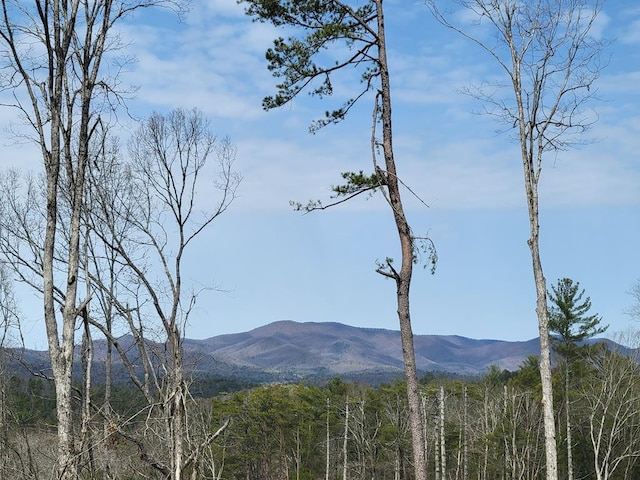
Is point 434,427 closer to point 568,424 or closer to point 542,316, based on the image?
point 568,424

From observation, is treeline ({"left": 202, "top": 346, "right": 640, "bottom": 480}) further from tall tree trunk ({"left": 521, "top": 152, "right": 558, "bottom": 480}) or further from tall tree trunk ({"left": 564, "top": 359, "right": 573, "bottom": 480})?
tall tree trunk ({"left": 521, "top": 152, "right": 558, "bottom": 480})

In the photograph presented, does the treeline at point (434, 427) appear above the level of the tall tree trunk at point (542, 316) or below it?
below

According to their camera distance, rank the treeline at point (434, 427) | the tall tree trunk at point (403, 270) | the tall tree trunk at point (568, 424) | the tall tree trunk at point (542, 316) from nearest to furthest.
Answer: the tall tree trunk at point (403, 270)
the tall tree trunk at point (542, 316)
the tall tree trunk at point (568, 424)
the treeline at point (434, 427)

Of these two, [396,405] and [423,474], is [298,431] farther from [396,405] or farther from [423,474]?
[423,474]

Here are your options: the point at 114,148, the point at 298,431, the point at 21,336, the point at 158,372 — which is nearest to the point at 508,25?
the point at 114,148

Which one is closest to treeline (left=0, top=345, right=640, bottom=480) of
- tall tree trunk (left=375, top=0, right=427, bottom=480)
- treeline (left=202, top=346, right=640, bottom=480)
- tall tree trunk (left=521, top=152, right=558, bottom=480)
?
treeline (left=202, top=346, right=640, bottom=480)

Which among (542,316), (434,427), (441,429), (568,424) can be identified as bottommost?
(434,427)

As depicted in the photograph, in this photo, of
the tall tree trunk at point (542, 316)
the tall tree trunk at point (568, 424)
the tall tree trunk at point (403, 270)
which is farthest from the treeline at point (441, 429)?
the tall tree trunk at point (403, 270)

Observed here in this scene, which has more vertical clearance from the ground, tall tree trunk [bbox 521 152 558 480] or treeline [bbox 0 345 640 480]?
tall tree trunk [bbox 521 152 558 480]

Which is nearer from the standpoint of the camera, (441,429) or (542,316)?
(542,316)

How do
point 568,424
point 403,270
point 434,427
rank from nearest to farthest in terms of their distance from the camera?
point 403,270, point 568,424, point 434,427

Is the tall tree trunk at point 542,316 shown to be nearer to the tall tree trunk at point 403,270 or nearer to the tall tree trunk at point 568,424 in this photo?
the tall tree trunk at point 403,270

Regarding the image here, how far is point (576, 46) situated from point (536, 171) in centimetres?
293

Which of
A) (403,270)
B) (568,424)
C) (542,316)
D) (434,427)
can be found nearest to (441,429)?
(434,427)
